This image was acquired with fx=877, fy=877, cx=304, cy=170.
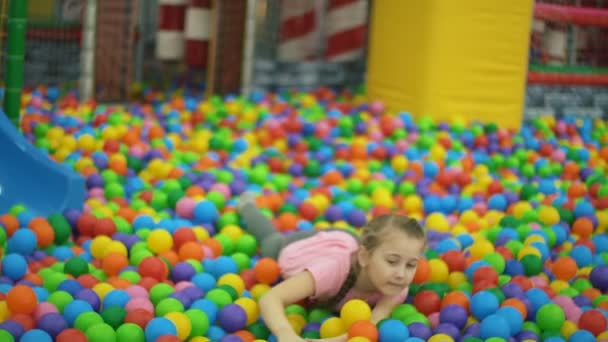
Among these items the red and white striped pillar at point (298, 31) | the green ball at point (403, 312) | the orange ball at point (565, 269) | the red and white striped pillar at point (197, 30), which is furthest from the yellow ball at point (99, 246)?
the red and white striped pillar at point (298, 31)

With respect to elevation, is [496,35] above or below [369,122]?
above

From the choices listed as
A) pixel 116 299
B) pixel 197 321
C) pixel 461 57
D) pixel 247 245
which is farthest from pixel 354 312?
pixel 461 57

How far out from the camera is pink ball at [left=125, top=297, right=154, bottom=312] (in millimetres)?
2221

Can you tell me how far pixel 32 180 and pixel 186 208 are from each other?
54 centimetres

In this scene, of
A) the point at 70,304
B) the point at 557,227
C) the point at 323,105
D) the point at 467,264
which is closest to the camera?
the point at 70,304

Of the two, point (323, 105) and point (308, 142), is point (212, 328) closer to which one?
point (308, 142)

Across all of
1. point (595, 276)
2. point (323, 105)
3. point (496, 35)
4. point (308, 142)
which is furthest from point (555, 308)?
point (323, 105)

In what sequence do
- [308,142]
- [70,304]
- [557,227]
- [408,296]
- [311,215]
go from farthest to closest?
1. [308,142]
2. [311,215]
3. [557,227]
4. [408,296]
5. [70,304]

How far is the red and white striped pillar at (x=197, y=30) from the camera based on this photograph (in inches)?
198

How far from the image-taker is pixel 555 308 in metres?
2.27

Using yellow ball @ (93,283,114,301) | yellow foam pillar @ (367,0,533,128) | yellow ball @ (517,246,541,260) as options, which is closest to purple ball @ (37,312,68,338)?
yellow ball @ (93,283,114,301)

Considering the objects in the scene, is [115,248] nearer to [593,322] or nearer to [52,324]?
[52,324]

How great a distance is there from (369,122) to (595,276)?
2.06m

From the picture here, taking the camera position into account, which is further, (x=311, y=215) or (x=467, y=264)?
(x=311, y=215)
